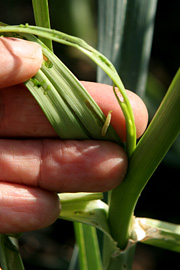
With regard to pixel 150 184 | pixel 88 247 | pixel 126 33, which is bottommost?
pixel 150 184

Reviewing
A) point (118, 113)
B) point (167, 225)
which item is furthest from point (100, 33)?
point (167, 225)

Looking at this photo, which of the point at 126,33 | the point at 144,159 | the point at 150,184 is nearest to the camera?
the point at 144,159

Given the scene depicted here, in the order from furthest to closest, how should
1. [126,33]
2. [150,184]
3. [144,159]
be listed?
1. [150,184]
2. [126,33]
3. [144,159]

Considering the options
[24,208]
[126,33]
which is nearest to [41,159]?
[24,208]

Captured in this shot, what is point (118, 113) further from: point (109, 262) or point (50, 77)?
point (109, 262)

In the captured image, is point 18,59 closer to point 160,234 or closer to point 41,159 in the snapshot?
point 41,159

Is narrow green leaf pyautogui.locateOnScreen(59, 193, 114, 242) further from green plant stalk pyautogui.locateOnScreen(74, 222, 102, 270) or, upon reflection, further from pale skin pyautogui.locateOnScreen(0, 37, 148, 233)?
green plant stalk pyautogui.locateOnScreen(74, 222, 102, 270)

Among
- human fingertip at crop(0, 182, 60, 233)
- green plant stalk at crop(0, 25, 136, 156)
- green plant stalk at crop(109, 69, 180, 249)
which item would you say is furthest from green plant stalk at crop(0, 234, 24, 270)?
green plant stalk at crop(0, 25, 136, 156)
